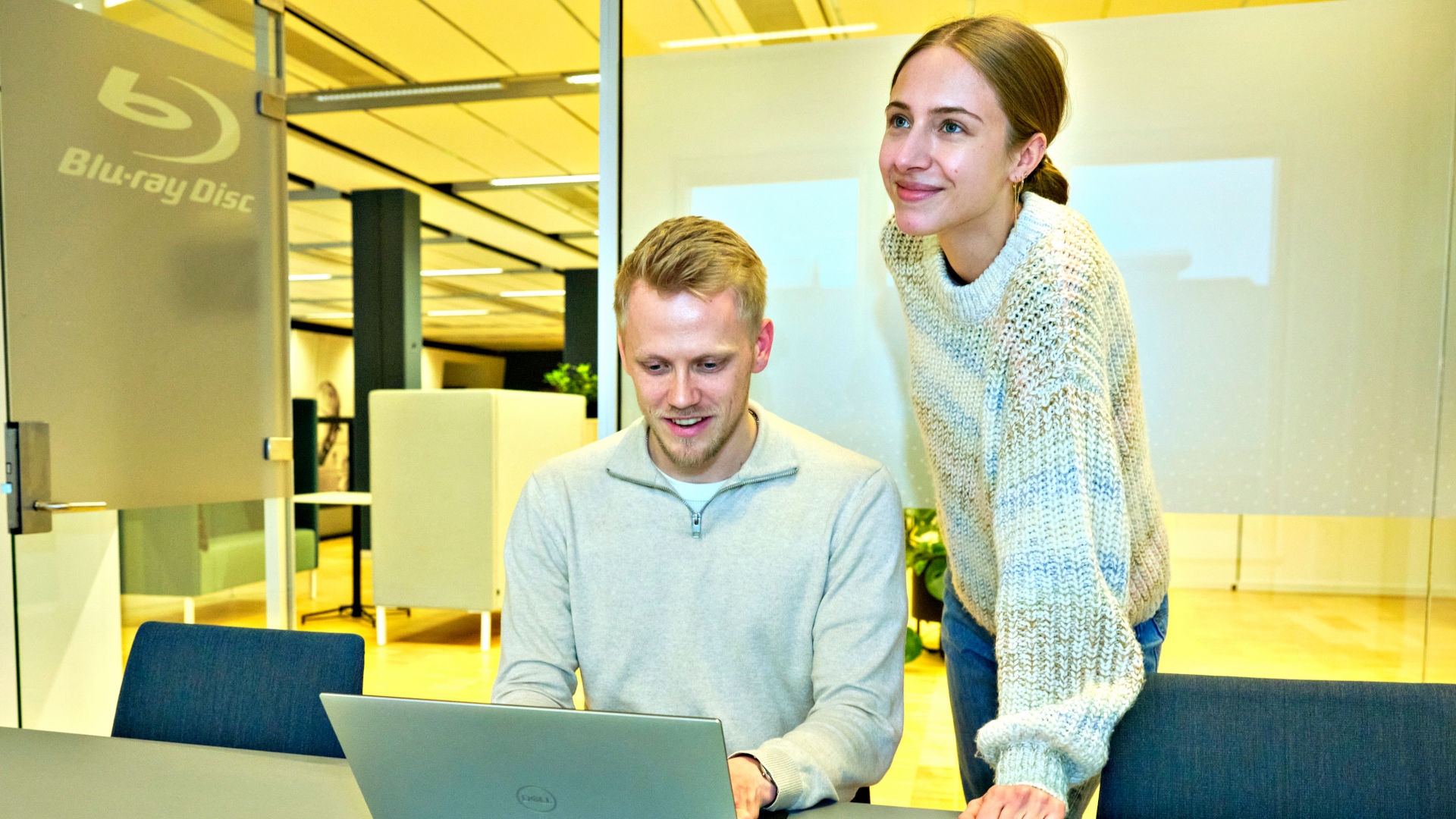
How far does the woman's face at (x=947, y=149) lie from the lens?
1.22 m

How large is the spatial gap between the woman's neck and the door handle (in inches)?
75.4

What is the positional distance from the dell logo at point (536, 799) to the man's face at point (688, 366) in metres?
0.59

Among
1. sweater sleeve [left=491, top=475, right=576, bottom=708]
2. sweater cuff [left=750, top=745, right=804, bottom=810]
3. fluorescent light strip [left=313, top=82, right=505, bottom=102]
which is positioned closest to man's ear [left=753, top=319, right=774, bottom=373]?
sweater sleeve [left=491, top=475, right=576, bottom=708]

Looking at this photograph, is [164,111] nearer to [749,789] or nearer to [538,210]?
[749,789]

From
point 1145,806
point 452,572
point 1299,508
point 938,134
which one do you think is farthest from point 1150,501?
point 452,572

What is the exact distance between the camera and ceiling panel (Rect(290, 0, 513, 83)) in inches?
175

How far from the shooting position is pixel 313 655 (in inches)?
57.0

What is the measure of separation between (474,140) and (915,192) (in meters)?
5.72

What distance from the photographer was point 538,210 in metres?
8.55

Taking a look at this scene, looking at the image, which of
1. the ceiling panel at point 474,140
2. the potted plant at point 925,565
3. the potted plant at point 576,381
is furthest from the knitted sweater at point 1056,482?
the potted plant at point 576,381

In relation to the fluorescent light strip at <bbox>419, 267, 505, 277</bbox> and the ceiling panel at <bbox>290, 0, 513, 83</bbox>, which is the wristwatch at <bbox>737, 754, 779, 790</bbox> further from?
the fluorescent light strip at <bbox>419, 267, 505, 277</bbox>

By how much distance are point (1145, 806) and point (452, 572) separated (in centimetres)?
435

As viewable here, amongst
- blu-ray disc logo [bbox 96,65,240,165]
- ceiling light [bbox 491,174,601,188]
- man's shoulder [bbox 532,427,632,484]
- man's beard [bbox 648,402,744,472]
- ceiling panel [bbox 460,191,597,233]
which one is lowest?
man's shoulder [bbox 532,427,632,484]

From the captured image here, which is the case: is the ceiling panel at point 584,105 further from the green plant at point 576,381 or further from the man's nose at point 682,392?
the man's nose at point 682,392
